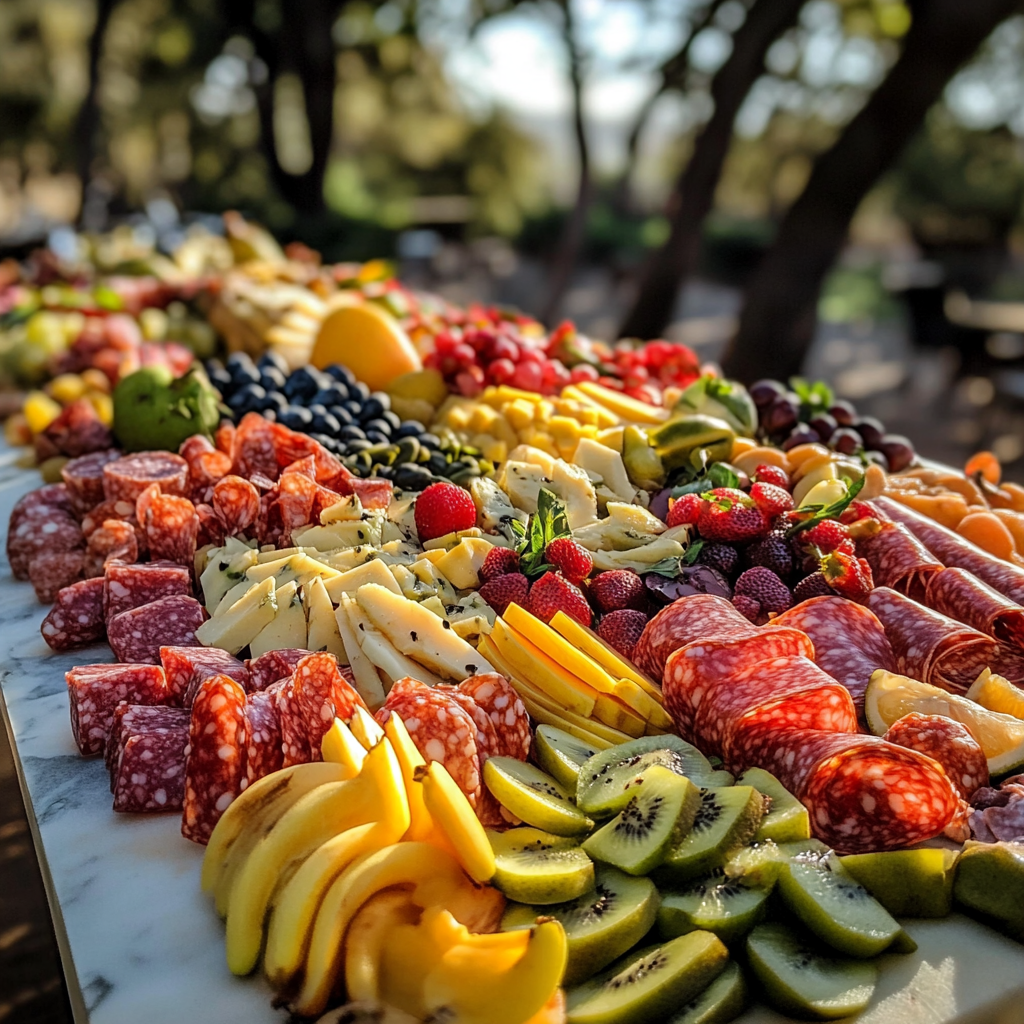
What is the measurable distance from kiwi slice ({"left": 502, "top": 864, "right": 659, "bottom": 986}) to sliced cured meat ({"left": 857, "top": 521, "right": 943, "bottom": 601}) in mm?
1116

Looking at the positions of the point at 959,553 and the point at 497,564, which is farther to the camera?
the point at 959,553

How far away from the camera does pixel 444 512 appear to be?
2002 mm

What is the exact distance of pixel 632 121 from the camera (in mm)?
13617

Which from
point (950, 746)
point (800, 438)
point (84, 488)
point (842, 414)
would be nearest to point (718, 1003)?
point (950, 746)

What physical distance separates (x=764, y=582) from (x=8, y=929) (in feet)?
7.54

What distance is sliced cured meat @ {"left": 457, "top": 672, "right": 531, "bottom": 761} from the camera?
1.40 meters

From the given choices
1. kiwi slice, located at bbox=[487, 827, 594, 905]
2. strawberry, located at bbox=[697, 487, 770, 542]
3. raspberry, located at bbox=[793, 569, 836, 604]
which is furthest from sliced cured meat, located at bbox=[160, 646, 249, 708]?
raspberry, located at bbox=[793, 569, 836, 604]

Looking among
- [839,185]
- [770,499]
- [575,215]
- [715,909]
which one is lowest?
[715,909]

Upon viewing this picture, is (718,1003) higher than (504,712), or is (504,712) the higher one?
(504,712)

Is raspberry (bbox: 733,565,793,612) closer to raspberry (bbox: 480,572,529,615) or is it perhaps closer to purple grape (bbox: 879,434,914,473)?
raspberry (bbox: 480,572,529,615)

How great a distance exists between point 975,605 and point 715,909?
1.02 metres

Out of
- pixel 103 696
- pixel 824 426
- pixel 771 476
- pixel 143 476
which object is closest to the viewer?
pixel 103 696

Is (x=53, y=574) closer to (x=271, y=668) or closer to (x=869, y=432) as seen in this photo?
(x=271, y=668)

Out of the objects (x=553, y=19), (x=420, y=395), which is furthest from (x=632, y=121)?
(x=420, y=395)
